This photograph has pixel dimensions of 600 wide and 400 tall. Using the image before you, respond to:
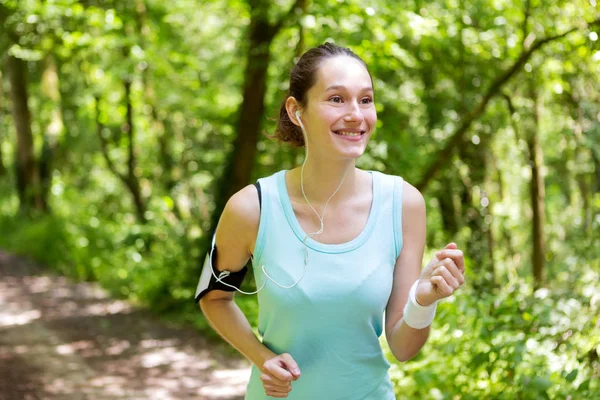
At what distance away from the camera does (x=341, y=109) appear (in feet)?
7.14

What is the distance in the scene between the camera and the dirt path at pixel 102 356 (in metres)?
6.87

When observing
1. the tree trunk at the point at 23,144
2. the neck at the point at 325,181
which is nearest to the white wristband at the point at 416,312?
the neck at the point at 325,181

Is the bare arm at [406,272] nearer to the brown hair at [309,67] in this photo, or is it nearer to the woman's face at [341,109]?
the woman's face at [341,109]

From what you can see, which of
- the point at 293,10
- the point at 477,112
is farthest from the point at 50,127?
the point at 477,112

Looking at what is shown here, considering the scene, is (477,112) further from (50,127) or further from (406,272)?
(50,127)

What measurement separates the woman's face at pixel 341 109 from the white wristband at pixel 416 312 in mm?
475

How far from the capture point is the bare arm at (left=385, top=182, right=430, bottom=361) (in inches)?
84.0

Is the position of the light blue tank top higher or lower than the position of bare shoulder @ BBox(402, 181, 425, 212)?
lower

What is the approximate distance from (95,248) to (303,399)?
1212cm

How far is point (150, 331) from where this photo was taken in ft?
30.1

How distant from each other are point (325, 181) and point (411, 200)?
11.4 inches

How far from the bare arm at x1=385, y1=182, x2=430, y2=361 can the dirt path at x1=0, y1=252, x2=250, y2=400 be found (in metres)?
4.88

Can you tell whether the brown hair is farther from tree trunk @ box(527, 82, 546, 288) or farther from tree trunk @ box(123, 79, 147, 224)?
tree trunk @ box(123, 79, 147, 224)

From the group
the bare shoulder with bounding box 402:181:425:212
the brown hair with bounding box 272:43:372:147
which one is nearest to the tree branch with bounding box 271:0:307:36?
the brown hair with bounding box 272:43:372:147
